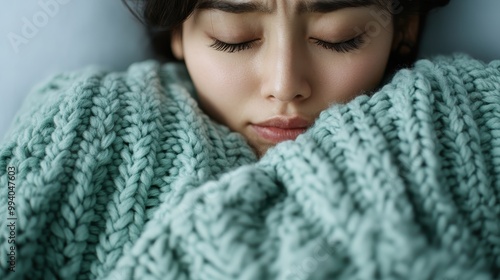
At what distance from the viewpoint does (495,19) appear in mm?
1038

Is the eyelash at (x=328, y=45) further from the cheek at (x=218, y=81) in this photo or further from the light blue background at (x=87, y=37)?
the light blue background at (x=87, y=37)

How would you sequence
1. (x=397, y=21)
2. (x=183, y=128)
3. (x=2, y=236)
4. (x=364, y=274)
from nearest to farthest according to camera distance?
(x=364, y=274) < (x=2, y=236) < (x=183, y=128) < (x=397, y=21)

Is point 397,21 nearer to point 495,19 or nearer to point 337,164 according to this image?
point 495,19

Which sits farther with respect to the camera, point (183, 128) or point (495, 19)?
point (495, 19)

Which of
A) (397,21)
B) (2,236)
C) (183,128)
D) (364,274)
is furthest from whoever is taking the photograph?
(397,21)

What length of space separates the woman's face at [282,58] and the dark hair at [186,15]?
2cm

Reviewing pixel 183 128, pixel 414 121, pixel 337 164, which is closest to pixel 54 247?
pixel 183 128

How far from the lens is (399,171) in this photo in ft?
2.11

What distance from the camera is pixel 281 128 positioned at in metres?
0.88

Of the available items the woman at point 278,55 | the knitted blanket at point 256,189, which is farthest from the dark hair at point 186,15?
the knitted blanket at point 256,189

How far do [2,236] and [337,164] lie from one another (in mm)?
429
